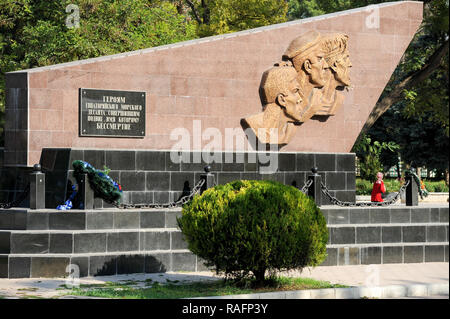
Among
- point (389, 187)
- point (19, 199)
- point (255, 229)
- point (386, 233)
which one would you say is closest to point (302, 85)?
point (386, 233)

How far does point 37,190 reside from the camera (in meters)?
14.2

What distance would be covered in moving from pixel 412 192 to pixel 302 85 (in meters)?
3.58

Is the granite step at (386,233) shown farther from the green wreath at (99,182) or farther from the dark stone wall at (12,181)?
the dark stone wall at (12,181)

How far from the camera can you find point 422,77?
80.1 feet

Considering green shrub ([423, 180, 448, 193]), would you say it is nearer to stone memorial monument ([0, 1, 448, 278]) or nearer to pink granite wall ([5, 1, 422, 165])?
pink granite wall ([5, 1, 422, 165])

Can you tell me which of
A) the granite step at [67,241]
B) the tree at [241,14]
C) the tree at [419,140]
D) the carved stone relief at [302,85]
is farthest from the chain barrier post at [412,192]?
the tree at [419,140]

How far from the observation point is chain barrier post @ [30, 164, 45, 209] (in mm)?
14156

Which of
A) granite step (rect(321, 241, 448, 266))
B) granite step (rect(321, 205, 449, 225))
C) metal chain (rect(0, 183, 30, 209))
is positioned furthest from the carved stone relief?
metal chain (rect(0, 183, 30, 209))

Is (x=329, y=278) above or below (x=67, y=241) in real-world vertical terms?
below

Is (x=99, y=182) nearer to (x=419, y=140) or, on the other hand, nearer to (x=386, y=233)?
(x=386, y=233)

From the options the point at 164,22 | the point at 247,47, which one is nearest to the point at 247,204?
the point at 247,47

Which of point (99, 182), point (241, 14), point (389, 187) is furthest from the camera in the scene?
point (389, 187)

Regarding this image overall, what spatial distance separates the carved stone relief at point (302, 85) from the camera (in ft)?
59.9

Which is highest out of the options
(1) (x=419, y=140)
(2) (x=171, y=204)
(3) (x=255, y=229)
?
(1) (x=419, y=140)
